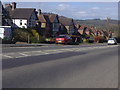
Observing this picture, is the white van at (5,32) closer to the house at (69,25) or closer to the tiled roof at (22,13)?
the tiled roof at (22,13)

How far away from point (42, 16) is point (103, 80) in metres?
75.2

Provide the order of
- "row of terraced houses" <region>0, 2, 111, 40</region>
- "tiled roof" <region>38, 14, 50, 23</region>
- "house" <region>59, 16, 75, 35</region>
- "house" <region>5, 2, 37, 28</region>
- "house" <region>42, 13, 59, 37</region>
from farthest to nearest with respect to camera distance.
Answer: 1. "house" <region>59, 16, 75, 35</region>
2. "house" <region>42, 13, 59, 37</region>
3. "tiled roof" <region>38, 14, 50, 23</region>
4. "house" <region>5, 2, 37, 28</region>
5. "row of terraced houses" <region>0, 2, 111, 40</region>

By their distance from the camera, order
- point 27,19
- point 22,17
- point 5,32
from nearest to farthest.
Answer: point 5,32 < point 27,19 < point 22,17

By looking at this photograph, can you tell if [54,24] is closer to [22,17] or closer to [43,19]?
[43,19]

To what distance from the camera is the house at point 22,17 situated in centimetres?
7181

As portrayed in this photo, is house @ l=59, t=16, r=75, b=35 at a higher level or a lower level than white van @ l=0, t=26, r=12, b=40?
higher

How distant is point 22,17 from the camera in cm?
7206

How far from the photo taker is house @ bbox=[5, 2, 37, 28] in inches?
2827

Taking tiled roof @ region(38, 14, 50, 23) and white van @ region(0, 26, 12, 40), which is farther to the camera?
tiled roof @ region(38, 14, 50, 23)

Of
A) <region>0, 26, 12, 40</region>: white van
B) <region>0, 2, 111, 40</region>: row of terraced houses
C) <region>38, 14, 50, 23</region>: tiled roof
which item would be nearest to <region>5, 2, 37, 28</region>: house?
<region>0, 2, 111, 40</region>: row of terraced houses

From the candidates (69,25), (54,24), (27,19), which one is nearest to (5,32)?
(27,19)

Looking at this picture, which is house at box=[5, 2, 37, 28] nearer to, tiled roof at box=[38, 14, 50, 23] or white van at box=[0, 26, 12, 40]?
tiled roof at box=[38, 14, 50, 23]

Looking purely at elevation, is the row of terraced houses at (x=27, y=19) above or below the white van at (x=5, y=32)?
above

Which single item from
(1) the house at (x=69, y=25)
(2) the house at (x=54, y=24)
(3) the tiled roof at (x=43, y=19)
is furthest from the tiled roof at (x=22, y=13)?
(1) the house at (x=69, y=25)
